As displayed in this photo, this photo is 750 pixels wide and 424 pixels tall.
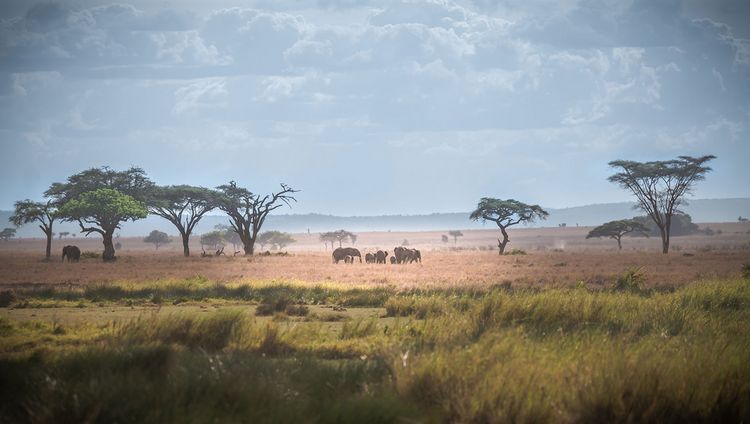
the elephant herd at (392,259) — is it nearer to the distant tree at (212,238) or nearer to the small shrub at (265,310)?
the small shrub at (265,310)

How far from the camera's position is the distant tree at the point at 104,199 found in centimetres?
6750

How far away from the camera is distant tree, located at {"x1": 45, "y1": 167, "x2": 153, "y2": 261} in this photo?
67.5 metres

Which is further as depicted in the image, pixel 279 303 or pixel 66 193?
pixel 66 193

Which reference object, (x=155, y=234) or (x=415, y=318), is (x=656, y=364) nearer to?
(x=415, y=318)

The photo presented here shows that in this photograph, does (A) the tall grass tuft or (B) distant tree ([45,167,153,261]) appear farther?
(B) distant tree ([45,167,153,261])

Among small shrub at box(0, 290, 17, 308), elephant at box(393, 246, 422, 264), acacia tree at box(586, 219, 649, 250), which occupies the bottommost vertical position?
small shrub at box(0, 290, 17, 308)

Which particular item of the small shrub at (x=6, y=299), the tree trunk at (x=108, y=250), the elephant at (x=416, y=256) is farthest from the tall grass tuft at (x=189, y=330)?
the tree trunk at (x=108, y=250)

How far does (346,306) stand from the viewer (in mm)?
26844

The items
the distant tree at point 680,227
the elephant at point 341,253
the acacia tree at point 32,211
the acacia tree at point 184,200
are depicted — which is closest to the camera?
the elephant at point 341,253

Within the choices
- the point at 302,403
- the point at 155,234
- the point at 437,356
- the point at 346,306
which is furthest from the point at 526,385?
the point at 155,234

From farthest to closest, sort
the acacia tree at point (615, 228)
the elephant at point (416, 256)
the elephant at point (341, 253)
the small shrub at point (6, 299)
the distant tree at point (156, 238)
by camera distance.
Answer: the distant tree at point (156, 238), the acacia tree at point (615, 228), the elephant at point (416, 256), the elephant at point (341, 253), the small shrub at point (6, 299)

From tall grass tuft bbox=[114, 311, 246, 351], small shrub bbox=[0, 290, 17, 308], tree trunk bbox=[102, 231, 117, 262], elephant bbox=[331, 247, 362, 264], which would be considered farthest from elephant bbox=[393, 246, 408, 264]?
tall grass tuft bbox=[114, 311, 246, 351]

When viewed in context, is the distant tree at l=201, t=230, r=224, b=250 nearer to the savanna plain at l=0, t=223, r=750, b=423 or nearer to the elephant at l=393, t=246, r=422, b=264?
the elephant at l=393, t=246, r=422, b=264

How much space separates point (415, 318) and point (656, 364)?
1012cm
